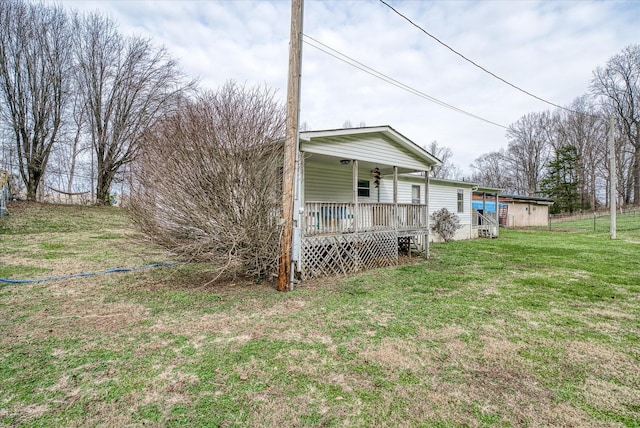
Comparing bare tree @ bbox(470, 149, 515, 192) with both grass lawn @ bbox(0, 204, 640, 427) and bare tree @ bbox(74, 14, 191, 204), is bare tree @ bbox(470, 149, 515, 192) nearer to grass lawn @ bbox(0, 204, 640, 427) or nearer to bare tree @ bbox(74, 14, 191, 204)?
bare tree @ bbox(74, 14, 191, 204)

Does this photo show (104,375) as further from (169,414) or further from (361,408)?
(361,408)

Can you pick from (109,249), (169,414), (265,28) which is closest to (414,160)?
(265,28)

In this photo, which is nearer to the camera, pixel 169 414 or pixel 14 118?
pixel 169 414

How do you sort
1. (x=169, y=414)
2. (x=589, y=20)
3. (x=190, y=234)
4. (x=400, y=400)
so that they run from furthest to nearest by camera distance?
(x=589, y=20)
(x=190, y=234)
(x=400, y=400)
(x=169, y=414)

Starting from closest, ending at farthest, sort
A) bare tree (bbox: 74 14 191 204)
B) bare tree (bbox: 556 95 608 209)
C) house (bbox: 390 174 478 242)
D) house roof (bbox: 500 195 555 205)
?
house (bbox: 390 174 478 242) < bare tree (bbox: 74 14 191 204) < house roof (bbox: 500 195 555 205) < bare tree (bbox: 556 95 608 209)

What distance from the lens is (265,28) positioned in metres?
7.83

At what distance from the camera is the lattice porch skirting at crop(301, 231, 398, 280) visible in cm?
735

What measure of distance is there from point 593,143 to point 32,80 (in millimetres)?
50741

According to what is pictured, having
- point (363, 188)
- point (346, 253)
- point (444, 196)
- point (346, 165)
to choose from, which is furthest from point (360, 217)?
point (444, 196)

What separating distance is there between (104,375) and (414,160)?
9783 mm

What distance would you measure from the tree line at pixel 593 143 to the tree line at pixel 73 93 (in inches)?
1444

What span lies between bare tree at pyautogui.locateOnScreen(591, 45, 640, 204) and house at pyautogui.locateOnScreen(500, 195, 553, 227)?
14.1 m

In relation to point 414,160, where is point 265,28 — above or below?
above

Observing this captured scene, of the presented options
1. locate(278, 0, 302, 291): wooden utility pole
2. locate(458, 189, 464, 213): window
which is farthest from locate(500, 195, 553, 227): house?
locate(278, 0, 302, 291): wooden utility pole
